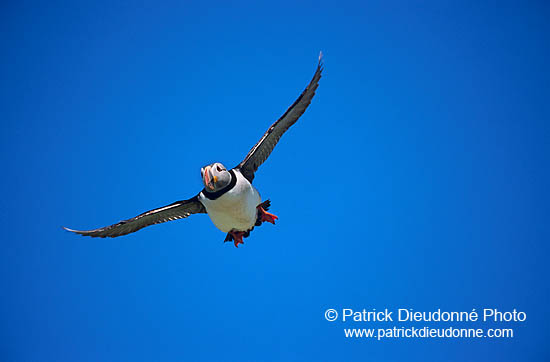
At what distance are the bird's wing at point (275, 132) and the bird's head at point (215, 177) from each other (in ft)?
4.91

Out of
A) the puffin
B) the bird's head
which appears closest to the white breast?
the puffin

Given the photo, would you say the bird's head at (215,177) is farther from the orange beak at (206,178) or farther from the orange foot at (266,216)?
the orange foot at (266,216)

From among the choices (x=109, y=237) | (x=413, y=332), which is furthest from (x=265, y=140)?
(x=413, y=332)

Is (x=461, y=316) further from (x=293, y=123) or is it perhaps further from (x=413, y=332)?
(x=293, y=123)

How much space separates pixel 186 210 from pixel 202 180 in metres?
1.92

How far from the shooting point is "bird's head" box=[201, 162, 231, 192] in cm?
1406

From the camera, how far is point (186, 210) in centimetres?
1597

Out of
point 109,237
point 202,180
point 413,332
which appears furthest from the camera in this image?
point 413,332

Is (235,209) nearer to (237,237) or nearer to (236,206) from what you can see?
(236,206)

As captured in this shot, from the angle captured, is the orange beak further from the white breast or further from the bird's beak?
the white breast

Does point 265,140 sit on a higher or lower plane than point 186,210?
higher

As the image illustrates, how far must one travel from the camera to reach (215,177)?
1409 cm

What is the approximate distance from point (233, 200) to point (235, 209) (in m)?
0.33

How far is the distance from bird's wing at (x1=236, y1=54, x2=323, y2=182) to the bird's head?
4.91 feet
